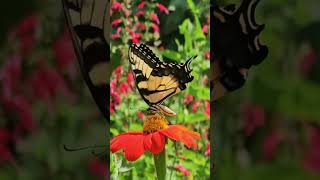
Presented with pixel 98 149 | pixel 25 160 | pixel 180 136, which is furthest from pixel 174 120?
pixel 25 160

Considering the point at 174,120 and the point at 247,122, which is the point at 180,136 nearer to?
the point at 174,120

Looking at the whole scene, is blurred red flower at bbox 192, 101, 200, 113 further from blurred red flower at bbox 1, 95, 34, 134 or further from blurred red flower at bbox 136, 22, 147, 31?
blurred red flower at bbox 1, 95, 34, 134

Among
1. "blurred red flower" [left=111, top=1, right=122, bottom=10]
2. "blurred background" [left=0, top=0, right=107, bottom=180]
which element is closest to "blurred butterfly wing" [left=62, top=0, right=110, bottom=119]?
"blurred background" [left=0, top=0, right=107, bottom=180]

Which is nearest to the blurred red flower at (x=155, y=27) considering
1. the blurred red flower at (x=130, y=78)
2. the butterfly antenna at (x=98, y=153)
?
the blurred red flower at (x=130, y=78)

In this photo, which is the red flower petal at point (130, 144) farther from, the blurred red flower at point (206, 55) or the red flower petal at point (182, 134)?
the blurred red flower at point (206, 55)

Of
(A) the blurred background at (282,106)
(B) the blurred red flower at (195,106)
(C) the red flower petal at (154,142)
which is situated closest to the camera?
(A) the blurred background at (282,106)

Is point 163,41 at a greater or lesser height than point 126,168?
greater

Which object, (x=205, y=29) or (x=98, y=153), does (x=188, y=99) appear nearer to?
(x=205, y=29)
